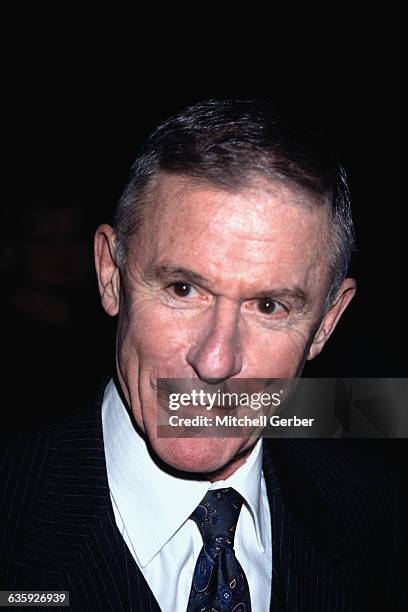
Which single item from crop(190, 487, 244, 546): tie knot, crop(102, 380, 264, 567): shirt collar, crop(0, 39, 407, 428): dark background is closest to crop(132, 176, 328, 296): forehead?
crop(102, 380, 264, 567): shirt collar

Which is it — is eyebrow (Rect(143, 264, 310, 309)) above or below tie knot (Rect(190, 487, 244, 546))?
above

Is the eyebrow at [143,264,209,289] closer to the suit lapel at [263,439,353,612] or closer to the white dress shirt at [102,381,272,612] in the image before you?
the white dress shirt at [102,381,272,612]

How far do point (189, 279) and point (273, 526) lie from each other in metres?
0.87

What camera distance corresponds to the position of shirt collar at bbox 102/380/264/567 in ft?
5.42

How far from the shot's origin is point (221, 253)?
4.79 ft

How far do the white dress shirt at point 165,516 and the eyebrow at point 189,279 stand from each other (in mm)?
457

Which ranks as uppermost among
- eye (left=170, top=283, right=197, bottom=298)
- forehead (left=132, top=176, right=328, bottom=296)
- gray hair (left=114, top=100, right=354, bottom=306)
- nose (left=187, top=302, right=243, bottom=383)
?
gray hair (left=114, top=100, right=354, bottom=306)

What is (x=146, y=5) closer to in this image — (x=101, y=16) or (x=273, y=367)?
(x=101, y=16)

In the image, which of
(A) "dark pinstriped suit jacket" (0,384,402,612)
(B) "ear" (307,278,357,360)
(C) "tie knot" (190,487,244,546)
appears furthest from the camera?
(B) "ear" (307,278,357,360)

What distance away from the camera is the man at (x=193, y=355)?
4.90 feet

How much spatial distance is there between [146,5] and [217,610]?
3.64 metres

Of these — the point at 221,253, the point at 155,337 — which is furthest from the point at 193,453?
the point at 221,253

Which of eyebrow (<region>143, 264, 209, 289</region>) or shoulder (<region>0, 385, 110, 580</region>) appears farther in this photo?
shoulder (<region>0, 385, 110, 580</region>)

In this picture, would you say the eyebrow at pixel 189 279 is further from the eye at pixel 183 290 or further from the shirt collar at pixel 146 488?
the shirt collar at pixel 146 488
